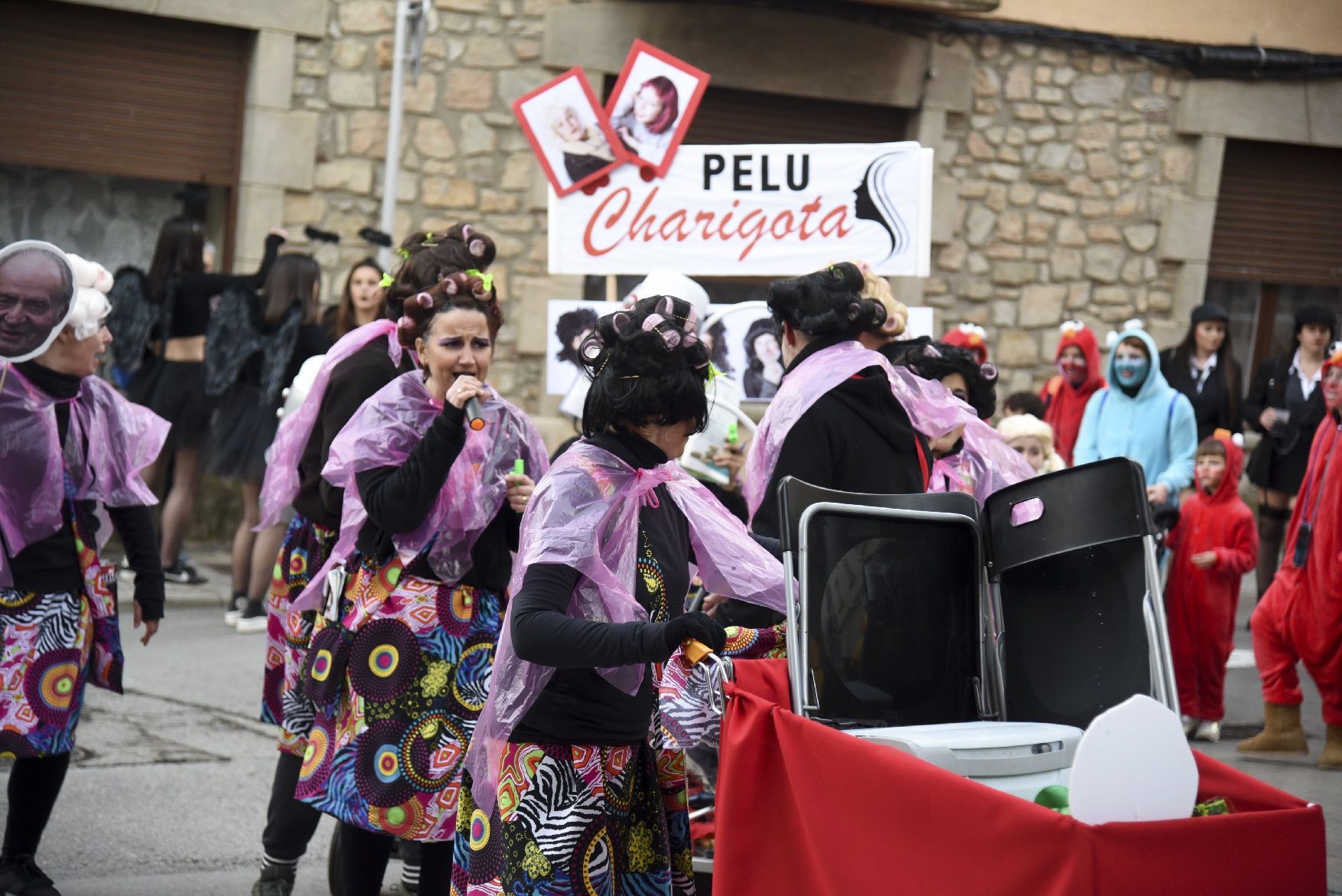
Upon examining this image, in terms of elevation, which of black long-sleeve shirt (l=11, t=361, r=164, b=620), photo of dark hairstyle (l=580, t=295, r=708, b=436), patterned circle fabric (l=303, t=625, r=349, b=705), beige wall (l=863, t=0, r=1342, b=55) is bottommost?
patterned circle fabric (l=303, t=625, r=349, b=705)

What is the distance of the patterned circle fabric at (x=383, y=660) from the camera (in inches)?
144

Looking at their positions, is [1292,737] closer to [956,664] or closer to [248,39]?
[956,664]

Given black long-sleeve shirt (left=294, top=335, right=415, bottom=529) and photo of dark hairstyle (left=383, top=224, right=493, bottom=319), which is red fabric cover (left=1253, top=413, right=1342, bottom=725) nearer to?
photo of dark hairstyle (left=383, top=224, right=493, bottom=319)

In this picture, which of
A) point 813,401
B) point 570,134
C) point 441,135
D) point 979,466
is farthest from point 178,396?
point 813,401

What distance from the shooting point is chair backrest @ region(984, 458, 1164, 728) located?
3.12m

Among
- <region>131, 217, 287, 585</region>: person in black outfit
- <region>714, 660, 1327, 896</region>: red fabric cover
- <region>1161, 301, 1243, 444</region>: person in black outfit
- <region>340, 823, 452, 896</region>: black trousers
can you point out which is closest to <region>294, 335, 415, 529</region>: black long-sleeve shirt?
<region>340, 823, 452, 896</region>: black trousers

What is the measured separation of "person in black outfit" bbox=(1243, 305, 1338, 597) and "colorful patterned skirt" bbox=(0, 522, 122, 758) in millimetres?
7598

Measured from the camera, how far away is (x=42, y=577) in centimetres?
419

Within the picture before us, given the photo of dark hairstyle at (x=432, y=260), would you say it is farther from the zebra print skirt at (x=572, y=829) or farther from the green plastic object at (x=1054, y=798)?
the green plastic object at (x=1054, y=798)

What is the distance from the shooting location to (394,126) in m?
10.2

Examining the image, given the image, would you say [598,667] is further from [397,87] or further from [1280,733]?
[397,87]

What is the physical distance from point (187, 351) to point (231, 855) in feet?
15.6

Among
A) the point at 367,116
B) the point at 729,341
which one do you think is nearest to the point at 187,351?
Result: the point at 367,116

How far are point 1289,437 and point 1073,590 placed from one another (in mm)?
7180
